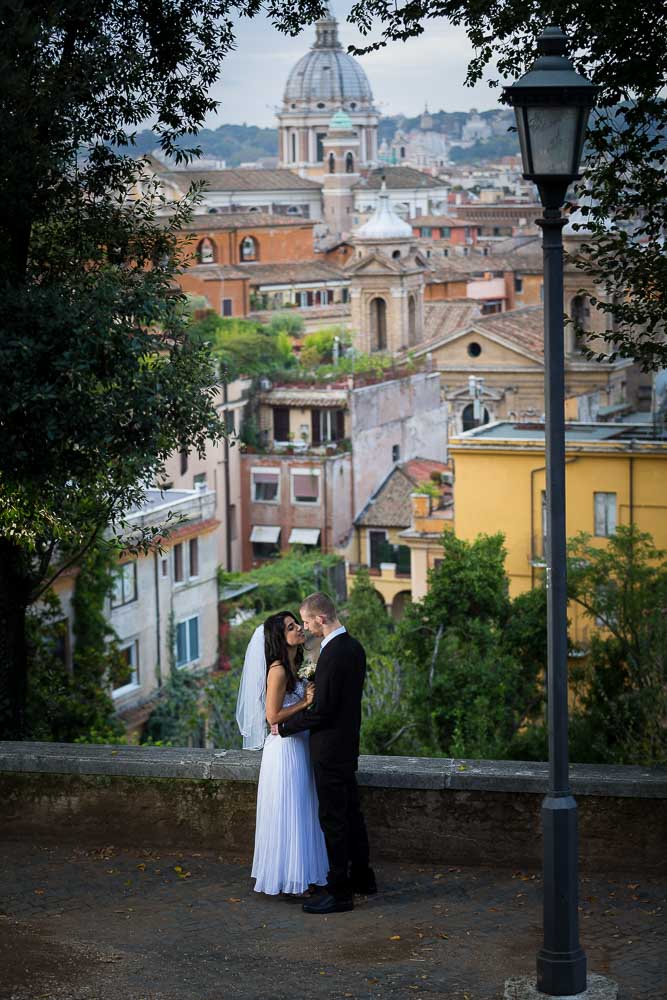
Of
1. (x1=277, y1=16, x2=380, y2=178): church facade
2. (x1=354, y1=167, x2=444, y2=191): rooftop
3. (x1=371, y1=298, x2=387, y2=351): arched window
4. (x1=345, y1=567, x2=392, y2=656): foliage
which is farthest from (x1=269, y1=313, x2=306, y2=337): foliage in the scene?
(x1=277, y1=16, x2=380, y2=178): church facade

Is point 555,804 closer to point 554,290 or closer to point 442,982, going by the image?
point 442,982

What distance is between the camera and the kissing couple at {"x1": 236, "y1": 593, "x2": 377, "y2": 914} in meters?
7.46

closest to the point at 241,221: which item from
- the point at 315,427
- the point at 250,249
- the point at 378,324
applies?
the point at 250,249

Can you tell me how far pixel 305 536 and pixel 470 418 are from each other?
11919mm

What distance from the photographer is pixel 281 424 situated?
2418 inches

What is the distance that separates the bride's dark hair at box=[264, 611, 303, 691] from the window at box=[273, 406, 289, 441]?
53503mm

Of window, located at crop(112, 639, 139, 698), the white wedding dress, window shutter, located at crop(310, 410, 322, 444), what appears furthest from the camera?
window shutter, located at crop(310, 410, 322, 444)

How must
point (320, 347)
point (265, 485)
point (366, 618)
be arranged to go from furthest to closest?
point (320, 347) → point (265, 485) → point (366, 618)

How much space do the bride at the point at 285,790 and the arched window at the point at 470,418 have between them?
56871 mm

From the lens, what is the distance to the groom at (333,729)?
7438 millimetres

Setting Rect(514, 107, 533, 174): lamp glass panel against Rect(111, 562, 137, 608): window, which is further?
Rect(111, 562, 137, 608): window

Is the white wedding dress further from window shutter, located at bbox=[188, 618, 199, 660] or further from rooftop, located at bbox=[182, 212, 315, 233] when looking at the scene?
rooftop, located at bbox=[182, 212, 315, 233]

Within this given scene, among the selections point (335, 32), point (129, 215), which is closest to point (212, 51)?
point (129, 215)

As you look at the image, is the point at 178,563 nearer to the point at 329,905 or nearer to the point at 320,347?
the point at 329,905
